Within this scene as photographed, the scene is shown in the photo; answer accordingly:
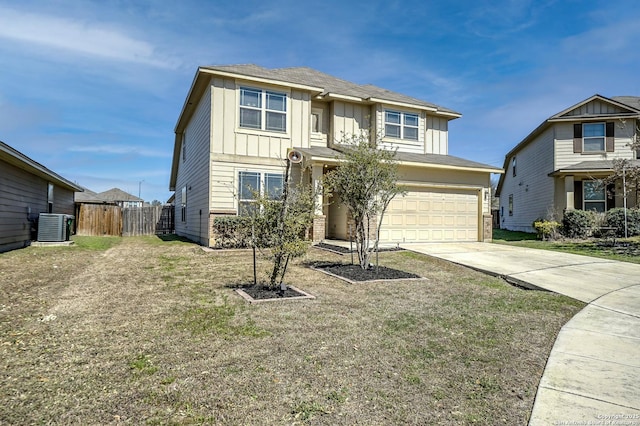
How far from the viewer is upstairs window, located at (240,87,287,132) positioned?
13656 mm

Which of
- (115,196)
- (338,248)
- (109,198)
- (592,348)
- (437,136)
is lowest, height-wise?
(592,348)

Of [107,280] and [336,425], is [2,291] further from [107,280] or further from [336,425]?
[336,425]

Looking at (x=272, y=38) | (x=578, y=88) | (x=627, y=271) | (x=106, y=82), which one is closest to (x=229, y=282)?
(x=627, y=271)

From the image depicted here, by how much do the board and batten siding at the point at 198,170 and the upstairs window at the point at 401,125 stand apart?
741cm

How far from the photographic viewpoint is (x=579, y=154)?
19.2 m

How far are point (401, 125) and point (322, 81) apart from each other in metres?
4.06

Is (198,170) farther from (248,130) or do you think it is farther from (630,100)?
(630,100)

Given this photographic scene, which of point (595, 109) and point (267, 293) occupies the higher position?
point (595, 109)

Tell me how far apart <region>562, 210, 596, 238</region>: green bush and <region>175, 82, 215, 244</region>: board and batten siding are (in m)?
15.7

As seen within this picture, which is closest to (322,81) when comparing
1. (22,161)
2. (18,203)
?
(22,161)

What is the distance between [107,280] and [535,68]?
60.5 ft

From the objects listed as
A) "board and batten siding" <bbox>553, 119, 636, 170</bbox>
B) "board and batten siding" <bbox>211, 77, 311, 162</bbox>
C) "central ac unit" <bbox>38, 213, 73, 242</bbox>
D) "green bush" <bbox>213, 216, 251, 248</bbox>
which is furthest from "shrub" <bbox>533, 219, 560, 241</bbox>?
"central ac unit" <bbox>38, 213, 73, 242</bbox>

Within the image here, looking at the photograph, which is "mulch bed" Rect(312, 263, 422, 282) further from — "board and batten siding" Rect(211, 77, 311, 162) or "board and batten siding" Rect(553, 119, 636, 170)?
"board and batten siding" Rect(553, 119, 636, 170)

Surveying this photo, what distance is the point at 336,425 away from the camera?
8.36 ft
